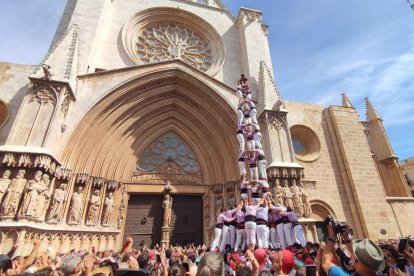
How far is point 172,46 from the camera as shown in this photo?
1359cm

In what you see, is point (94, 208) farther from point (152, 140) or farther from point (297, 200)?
point (297, 200)

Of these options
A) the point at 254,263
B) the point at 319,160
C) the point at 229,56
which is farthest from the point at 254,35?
the point at 254,263

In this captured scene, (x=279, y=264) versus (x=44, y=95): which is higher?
(x=44, y=95)

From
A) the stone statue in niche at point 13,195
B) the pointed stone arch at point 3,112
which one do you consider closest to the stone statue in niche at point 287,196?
the stone statue in niche at point 13,195

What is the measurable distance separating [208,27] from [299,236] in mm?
12700

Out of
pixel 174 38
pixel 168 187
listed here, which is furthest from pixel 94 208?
pixel 174 38

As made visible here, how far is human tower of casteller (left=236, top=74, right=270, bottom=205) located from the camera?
6507 mm

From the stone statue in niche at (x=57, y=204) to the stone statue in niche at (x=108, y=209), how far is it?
4.77ft

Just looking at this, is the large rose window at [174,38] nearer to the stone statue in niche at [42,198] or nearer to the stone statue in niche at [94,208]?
the stone statue in niche at [94,208]

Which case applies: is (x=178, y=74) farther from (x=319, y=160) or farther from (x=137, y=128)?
(x=319, y=160)

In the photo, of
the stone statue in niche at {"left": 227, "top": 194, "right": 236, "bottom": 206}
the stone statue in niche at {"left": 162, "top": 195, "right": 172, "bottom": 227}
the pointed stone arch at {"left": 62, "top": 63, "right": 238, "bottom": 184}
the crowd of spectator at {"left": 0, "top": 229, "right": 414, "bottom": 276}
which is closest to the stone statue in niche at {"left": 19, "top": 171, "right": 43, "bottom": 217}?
the pointed stone arch at {"left": 62, "top": 63, "right": 238, "bottom": 184}

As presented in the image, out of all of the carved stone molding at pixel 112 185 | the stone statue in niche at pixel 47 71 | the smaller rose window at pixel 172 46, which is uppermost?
the smaller rose window at pixel 172 46

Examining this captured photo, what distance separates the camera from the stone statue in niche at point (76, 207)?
7.53 metres

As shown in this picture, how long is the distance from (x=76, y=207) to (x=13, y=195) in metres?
1.90
